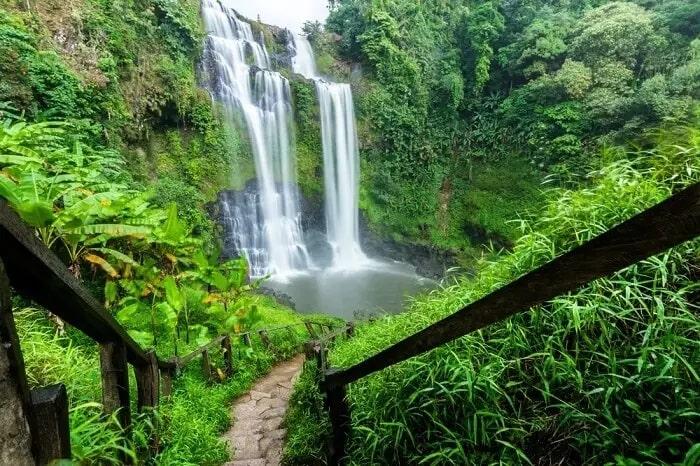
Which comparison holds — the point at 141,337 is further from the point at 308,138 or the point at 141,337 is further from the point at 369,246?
the point at 369,246

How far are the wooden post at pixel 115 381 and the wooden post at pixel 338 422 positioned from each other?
1.00 metres

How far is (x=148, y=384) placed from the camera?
254 cm

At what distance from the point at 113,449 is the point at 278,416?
280 cm

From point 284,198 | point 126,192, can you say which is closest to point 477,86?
point 284,198

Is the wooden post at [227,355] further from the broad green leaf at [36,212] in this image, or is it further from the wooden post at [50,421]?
the wooden post at [50,421]

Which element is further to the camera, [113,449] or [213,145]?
[213,145]

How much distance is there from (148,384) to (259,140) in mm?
15647

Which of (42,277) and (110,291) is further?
(110,291)

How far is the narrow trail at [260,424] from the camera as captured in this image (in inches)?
136

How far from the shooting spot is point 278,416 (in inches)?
175

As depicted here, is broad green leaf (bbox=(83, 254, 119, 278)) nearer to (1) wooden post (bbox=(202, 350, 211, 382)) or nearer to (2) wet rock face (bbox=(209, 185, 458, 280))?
(1) wooden post (bbox=(202, 350, 211, 382))

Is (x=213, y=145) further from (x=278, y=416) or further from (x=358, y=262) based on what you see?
(x=278, y=416)

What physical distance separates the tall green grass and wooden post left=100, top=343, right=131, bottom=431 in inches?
45.0

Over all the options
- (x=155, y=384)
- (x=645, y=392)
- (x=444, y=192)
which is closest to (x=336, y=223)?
(x=444, y=192)
